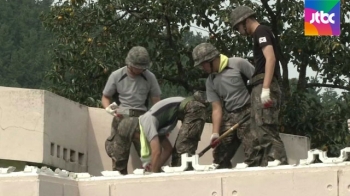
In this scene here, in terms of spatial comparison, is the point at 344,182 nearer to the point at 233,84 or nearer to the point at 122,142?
the point at 233,84

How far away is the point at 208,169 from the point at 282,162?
917 millimetres

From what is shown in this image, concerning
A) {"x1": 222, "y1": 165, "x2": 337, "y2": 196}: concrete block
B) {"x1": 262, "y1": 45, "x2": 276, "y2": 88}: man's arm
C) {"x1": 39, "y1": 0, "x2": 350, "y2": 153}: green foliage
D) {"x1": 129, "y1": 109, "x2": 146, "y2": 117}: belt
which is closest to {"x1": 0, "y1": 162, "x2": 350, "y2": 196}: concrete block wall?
{"x1": 222, "y1": 165, "x2": 337, "y2": 196}: concrete block

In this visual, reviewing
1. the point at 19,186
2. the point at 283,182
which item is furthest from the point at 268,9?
the point at 19,186

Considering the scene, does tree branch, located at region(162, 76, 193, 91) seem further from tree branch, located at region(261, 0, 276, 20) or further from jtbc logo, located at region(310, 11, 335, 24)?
jtbc logo, located at region(310, 11, 335, 24)

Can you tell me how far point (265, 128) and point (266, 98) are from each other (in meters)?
0.30

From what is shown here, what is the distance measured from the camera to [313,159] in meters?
10.9

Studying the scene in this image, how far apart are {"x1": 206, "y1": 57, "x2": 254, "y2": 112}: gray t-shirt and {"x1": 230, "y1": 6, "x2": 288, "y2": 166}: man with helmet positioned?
0.74 ft

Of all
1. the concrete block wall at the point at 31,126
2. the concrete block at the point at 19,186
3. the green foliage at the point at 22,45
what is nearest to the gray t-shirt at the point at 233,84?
the concrete block wall at the point at 31,126

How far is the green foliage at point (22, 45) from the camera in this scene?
37594 mm

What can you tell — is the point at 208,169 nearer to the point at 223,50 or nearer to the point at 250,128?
the point at 250,128

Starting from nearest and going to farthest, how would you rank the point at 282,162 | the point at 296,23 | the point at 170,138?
the point at 282,162 → the point at 170,138 → the point at 296,23

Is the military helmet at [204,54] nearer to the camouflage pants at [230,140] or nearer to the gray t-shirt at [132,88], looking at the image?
the camouflage pants at [230,140]

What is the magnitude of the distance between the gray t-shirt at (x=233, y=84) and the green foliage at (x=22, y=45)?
63.5ft

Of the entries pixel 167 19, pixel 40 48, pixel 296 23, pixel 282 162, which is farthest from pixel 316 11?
pixel 40 48
